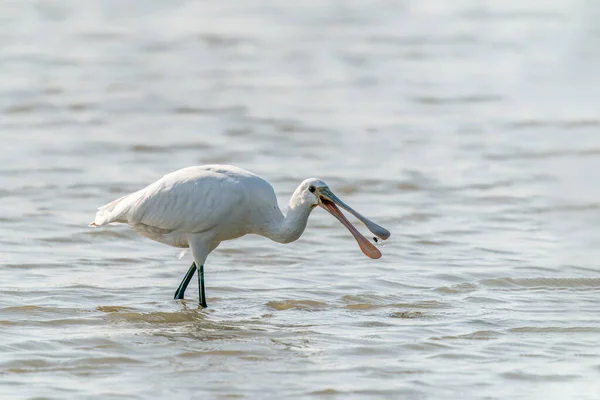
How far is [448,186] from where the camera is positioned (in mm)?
16062

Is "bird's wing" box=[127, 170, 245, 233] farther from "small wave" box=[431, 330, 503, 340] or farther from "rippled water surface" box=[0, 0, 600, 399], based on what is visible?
"small wave" box=[431, 330, 503, 340]

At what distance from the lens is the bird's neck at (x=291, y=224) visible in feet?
35.9

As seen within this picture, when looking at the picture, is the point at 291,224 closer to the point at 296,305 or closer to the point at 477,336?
the point at 296,305

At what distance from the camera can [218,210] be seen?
10.9 metres

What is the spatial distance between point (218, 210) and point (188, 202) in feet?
0.94

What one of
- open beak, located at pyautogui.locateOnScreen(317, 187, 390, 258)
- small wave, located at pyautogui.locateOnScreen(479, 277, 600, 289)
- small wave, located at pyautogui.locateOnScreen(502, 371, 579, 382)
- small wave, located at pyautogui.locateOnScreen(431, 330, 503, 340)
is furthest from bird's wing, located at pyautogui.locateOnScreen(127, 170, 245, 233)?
small wave, located at pyautogui.locateOnScreen(502, 371, 579, 382)

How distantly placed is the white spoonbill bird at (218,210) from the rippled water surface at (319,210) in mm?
555

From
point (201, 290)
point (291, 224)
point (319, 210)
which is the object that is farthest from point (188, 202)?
point (319, 210)

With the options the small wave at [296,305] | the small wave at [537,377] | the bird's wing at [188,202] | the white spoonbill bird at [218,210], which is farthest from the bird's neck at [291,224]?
the small wave at [537,377]

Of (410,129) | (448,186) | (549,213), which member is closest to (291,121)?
(410,129)

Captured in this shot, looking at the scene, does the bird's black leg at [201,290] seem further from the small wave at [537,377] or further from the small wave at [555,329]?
the small wave at [537,377]

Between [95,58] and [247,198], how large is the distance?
1448 cm

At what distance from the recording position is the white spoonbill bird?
35.7 feet

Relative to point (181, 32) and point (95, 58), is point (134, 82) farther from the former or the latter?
point (181, 32)
